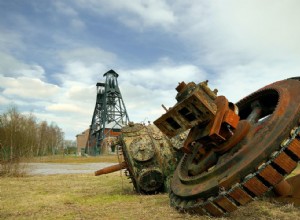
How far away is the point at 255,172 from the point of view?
468 cm

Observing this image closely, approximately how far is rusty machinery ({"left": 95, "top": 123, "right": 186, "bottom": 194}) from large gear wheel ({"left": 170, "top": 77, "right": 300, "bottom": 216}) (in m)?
2.92

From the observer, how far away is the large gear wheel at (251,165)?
4602 millimetres

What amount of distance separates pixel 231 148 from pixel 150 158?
387 cm

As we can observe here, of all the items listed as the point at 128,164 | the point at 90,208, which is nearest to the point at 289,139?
the point at 90,208

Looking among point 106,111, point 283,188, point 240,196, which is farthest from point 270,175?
point 106,111

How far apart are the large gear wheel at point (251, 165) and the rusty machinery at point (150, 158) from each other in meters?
2.92

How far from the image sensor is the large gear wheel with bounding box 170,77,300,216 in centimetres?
460

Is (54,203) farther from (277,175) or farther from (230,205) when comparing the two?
(277,175)

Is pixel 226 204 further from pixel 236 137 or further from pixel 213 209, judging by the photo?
pixel 236 137

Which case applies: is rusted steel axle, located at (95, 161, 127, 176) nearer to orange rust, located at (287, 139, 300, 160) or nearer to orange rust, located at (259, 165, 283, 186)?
orange rust, located at (259, 165, 283, 186)

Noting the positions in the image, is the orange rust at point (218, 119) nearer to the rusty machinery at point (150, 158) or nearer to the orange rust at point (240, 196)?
the orange rust at point (240, 196)

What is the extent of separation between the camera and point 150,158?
9.23 metres

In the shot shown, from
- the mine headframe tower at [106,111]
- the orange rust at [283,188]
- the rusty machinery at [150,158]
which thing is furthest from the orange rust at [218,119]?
the mine headframe tower at [106,111]

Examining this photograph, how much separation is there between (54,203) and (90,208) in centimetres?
150
